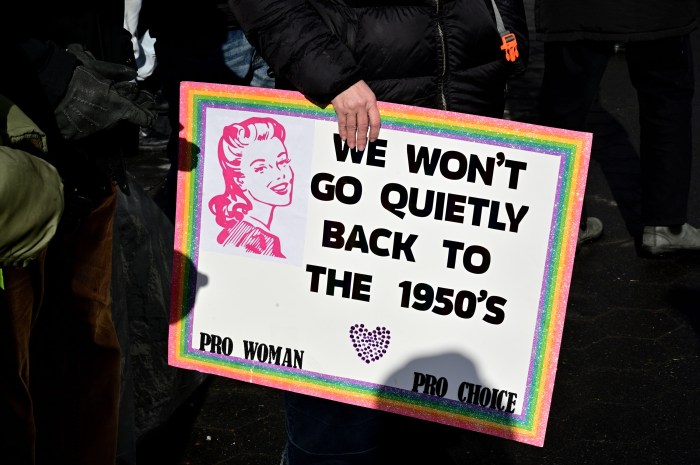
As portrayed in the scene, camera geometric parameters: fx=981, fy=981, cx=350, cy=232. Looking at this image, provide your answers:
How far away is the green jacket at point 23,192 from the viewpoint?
1.67 m

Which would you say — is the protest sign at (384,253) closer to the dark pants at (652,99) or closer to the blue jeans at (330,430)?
the blue jeans at (330,430)

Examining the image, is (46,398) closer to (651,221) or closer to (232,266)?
(232,266)

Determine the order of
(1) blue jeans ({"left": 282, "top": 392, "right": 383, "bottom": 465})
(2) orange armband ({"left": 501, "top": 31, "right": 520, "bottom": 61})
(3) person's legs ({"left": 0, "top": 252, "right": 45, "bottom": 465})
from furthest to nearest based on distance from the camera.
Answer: (1) blue jeans ({"left": 282, "top": 392, "right": 383, "bottom": 465}) < (2) orange armband ({"left": 501, "top": 31, "right": 520, "bottom": 61}) < (3) person's legs ({"left": 0, "top": 252, "right": 45, "bottom": 465})

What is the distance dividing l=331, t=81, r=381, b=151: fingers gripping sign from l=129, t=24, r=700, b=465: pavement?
122cm

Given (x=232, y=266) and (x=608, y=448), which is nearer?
(x=232, y=266)

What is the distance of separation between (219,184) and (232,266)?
0.74 feet

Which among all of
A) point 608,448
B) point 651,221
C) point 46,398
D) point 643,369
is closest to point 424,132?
point 46,398

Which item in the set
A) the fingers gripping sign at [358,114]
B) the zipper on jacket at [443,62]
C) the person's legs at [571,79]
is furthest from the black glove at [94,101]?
the person's legs at [571,79]

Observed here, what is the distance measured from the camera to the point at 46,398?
230cm

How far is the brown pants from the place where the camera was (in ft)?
6.89

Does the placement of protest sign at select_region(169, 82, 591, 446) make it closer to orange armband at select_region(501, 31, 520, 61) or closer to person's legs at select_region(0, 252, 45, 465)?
orange armband at select_region(501, 31, 520, 61)

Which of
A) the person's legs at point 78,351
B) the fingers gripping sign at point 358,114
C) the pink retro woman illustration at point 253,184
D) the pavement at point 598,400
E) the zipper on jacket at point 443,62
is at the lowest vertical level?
the pavement at point 598,400


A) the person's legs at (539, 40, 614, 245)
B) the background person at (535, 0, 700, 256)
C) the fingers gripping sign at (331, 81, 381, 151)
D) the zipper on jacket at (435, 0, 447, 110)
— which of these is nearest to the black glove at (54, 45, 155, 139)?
the fingers gripping sign at (331, 81, 381, 151)

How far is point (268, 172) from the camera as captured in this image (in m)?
2.46
